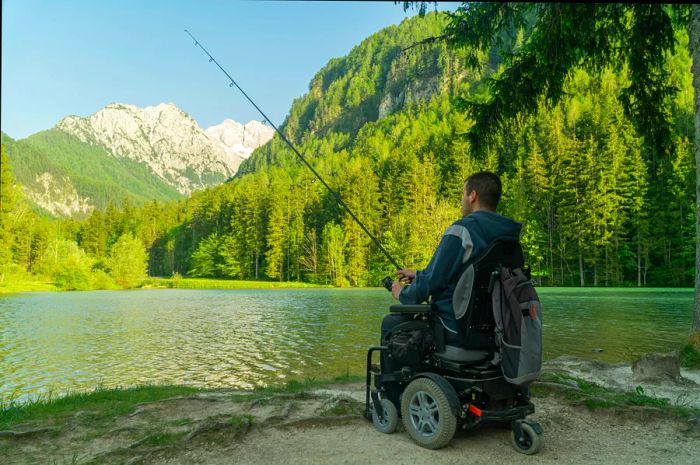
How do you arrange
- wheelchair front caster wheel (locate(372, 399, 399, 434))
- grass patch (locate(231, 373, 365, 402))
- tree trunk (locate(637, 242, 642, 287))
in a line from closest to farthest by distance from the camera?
wheelchair front caster wheel (locate(372, 399, 399, 434))
grass patch (locate(231, 373, 365, 402))
tree trunk (locate(637, 242, 642, 287))

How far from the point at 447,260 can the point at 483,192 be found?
78cm

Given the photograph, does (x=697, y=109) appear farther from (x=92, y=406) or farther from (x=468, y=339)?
(x=92, y=406)

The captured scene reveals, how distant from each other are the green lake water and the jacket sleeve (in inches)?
292

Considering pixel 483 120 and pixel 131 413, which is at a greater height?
pixel 483 120

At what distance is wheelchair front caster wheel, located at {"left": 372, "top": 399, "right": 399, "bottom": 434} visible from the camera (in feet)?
14.6

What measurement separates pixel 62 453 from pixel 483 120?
9.45 m

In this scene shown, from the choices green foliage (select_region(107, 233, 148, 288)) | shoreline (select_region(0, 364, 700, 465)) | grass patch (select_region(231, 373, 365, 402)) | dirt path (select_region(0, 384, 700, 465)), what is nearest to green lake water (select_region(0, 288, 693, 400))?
grass patch (select_region(231, 373, 365, 402))

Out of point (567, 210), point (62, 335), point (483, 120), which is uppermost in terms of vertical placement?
point (567, 210)

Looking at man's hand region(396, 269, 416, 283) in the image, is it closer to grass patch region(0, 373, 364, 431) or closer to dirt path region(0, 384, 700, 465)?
dirt path region(0, 384, 700, 465)

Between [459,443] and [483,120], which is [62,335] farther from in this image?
[459,443]

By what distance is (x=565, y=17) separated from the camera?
245 inches

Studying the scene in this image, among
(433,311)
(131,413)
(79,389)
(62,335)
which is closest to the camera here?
(433,311)

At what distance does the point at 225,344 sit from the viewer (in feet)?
55.0

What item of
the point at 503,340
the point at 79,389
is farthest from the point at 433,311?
the point at 79,389
